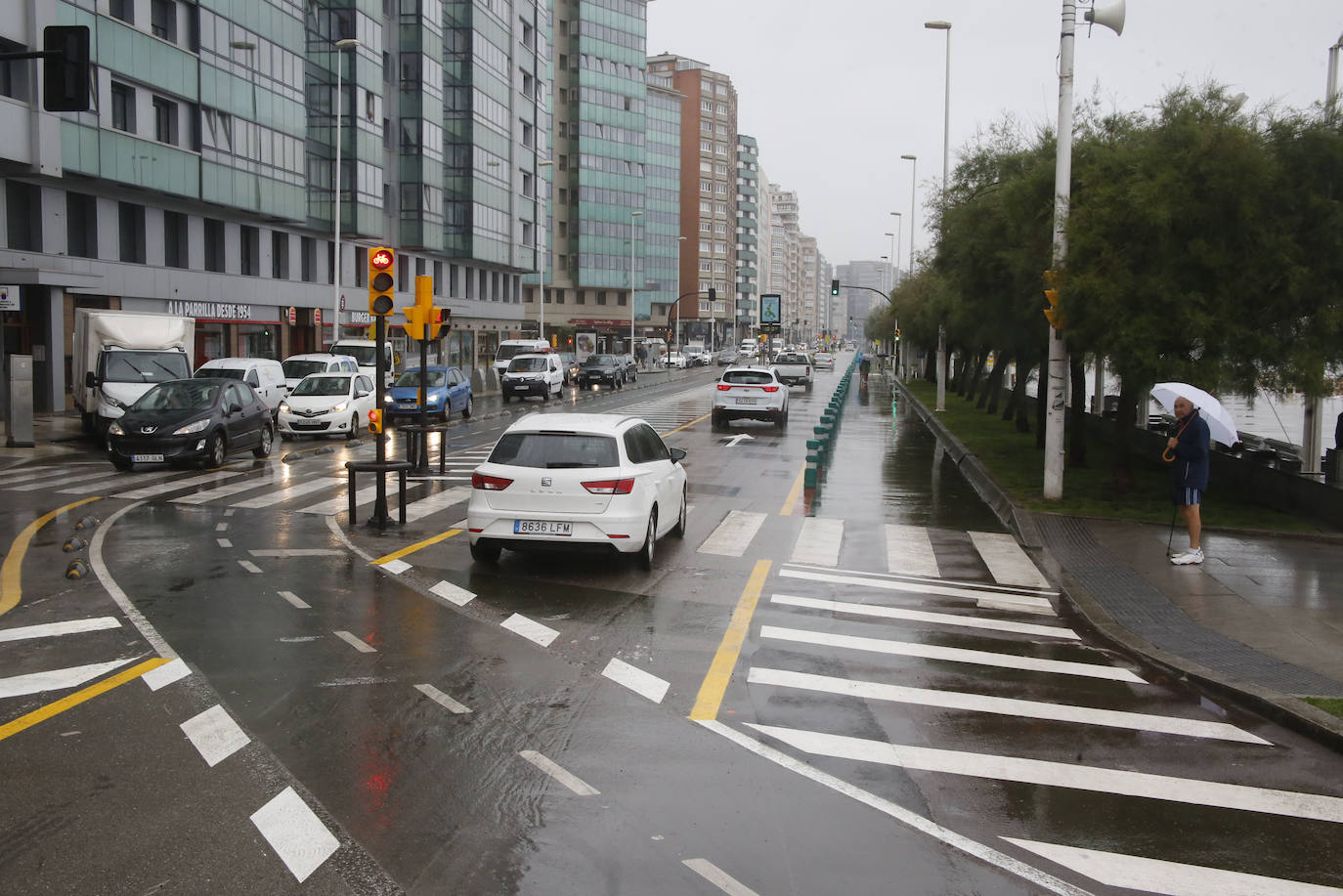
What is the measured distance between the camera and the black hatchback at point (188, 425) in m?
19.9

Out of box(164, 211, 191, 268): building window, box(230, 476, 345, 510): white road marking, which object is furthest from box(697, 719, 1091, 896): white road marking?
box(164, 211, 191, 268): building window

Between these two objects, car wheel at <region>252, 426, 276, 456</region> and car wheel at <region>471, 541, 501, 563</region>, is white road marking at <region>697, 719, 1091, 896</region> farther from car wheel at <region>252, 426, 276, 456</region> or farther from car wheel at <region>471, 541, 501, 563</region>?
car wheel at <region>252, 426, 276, 456</region>

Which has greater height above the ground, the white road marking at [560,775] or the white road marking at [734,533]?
the white road marking at [560,775]

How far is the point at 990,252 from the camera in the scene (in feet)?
73.2

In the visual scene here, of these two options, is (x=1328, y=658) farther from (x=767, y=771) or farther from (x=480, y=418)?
(x=480, y=418)

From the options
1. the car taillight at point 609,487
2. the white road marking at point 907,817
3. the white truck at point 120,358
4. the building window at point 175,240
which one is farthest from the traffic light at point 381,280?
the building window at point 175,240

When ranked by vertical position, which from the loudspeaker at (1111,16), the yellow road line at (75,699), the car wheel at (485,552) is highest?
the loudspeaker at (1111,16)

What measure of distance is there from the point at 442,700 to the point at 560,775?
160 centimetres

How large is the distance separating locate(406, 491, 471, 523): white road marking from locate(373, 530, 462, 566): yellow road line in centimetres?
117

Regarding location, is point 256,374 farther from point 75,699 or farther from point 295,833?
point 295,833

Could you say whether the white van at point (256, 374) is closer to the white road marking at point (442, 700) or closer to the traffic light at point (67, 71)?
the traffic light at point (67, 71)

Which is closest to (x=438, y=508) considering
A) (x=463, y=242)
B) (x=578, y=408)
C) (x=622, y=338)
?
(x=578, y=408)

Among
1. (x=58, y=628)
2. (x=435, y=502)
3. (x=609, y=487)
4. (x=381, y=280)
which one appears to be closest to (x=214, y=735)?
(x=58, y=628)

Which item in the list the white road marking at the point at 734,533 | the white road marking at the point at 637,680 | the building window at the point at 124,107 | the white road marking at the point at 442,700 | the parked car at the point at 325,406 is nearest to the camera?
the white road marking at the point at 442,700
